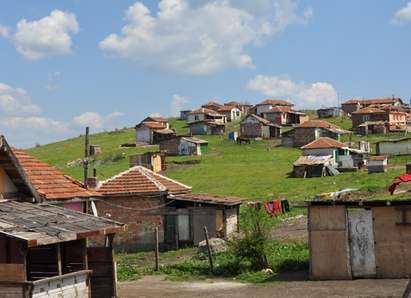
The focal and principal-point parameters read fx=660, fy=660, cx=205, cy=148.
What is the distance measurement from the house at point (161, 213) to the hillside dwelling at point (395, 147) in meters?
36.2

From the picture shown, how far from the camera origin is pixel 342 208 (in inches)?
854

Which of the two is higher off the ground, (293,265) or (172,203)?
(172,203)

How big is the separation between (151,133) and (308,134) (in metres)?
24.0

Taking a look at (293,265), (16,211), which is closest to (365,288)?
(293,265)

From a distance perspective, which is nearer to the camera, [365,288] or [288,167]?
[365,288]

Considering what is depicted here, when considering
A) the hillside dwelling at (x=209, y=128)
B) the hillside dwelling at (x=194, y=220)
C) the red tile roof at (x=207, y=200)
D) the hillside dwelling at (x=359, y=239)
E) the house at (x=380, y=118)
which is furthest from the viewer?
the hillside dwelling at (x=209, y=128)

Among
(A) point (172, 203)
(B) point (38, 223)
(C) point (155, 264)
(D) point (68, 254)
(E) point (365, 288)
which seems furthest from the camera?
(A) point (172, 203)

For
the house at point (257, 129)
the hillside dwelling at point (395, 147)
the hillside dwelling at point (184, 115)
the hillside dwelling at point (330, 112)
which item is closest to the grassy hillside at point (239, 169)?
the hillside dwelling at point (395, 147)

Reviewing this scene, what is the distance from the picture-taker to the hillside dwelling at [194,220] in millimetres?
31844

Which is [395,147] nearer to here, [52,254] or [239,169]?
[239,169]

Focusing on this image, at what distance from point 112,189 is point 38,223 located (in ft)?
55.3

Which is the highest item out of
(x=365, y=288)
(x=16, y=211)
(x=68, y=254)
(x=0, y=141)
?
(x=0, y=141)

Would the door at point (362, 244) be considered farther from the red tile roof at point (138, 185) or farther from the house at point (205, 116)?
the house at point (205, 116)

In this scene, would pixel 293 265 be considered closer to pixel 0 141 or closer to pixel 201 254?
pixel 201 254
